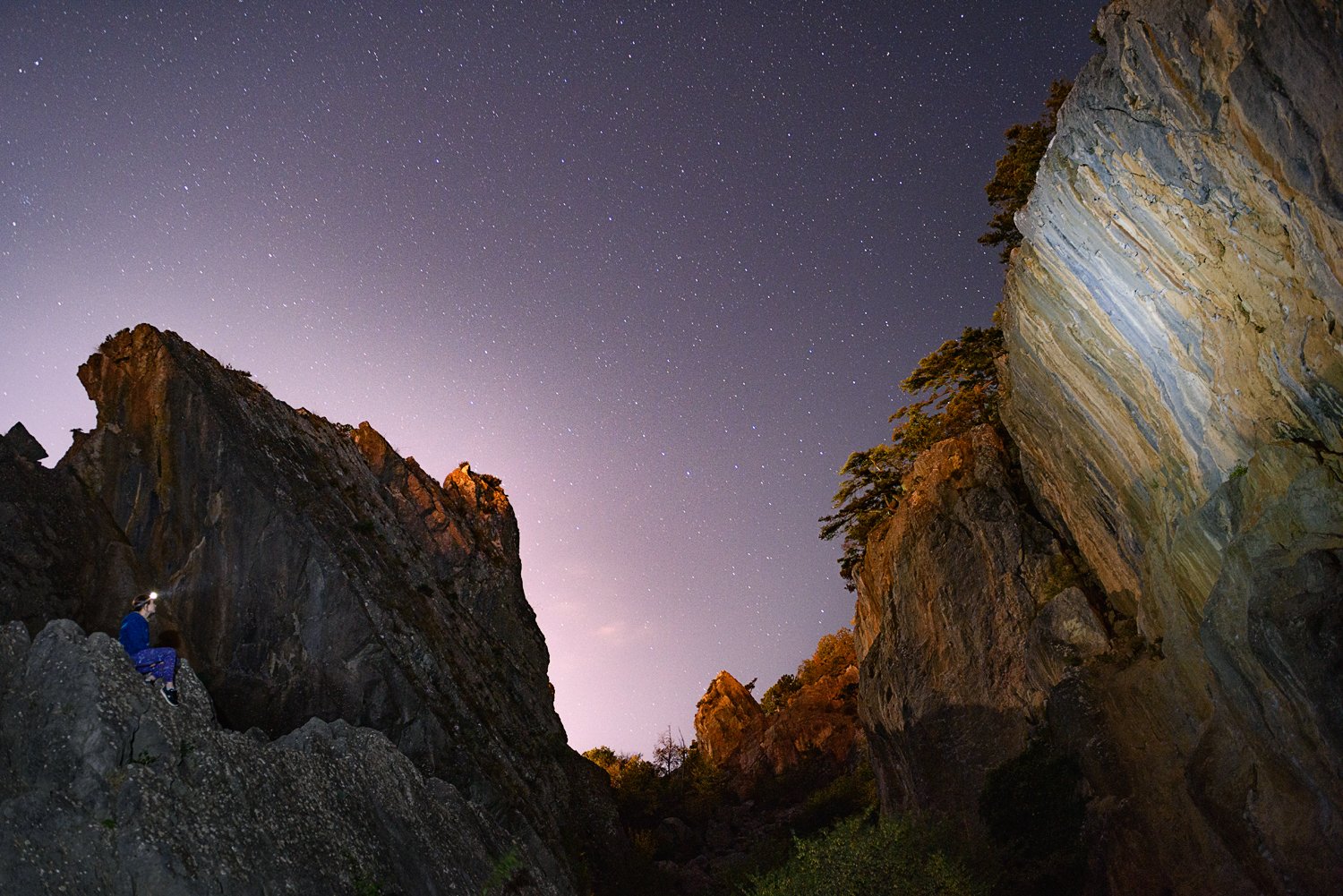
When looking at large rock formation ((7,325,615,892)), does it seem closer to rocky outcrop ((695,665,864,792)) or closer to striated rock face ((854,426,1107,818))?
striated rock face ((854,426,1107,818))

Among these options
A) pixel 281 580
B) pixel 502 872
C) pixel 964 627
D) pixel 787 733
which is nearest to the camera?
pixel 502 872

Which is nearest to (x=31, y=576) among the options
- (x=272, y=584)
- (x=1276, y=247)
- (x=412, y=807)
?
(x=272, y=584)

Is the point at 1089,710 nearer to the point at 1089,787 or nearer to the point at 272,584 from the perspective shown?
the point at 1089,787

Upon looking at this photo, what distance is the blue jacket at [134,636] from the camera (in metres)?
15.8

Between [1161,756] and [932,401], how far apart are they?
74.0ft

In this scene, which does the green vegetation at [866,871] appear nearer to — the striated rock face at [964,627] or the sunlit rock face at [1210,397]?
the sunlit rock face at [1210,397]

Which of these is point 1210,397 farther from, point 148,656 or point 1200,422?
point 148,656

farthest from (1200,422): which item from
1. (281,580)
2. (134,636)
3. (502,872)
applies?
(281,580)

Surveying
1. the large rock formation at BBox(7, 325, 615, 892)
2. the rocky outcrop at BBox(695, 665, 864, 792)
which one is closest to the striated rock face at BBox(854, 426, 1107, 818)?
the large rock formation at BBox(7, 325, 615, 892)

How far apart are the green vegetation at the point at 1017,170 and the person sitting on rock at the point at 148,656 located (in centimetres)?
3229

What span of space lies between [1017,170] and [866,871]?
30.1 meters

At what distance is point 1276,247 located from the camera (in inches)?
→ 639

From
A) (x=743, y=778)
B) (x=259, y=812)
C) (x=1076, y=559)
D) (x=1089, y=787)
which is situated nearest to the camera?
(x=259, y=812)

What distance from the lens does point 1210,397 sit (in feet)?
67.5
